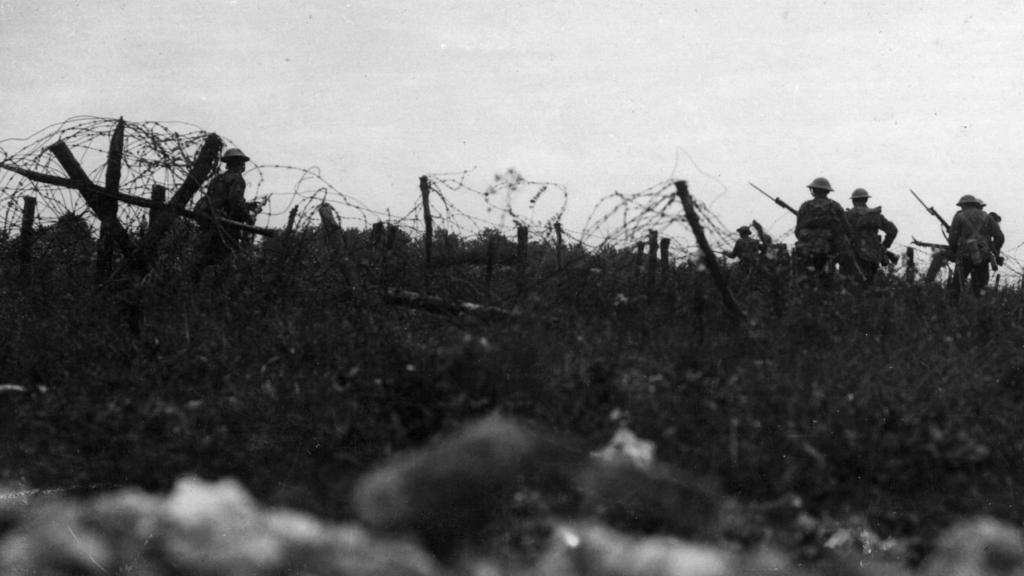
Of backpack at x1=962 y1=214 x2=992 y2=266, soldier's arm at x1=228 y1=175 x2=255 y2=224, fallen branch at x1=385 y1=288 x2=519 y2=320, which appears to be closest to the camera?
fallen branch at x1=385 y1=288 x2=519 y2=320

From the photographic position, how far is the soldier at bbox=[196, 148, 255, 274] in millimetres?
8031

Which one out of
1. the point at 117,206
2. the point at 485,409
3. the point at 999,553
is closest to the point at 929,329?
the point at 999,553

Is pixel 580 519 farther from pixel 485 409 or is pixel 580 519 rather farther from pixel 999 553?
pixel 999 553

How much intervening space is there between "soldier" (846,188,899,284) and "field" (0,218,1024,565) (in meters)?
4.93

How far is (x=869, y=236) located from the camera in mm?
12711

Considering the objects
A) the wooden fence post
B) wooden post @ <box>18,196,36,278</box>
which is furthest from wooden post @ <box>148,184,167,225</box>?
wooden post @ <box>18,196,36,278</box>

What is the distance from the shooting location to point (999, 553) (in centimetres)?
452

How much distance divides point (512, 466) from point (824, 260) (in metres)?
7.64

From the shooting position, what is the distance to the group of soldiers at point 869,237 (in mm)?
11398

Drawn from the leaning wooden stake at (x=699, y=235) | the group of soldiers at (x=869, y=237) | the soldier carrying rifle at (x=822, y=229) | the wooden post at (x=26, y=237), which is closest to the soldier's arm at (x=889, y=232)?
the group of soldiers at (x=869, y=237)

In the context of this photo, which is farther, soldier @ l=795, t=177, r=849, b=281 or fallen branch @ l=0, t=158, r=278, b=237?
soldier @ l=795, t=177, r=849, b=281

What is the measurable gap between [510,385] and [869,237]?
8.54m

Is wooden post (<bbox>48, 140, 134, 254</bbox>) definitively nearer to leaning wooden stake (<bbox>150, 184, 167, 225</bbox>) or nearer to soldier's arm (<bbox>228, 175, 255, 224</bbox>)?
leaning wooden stake (<bbox>150, 184, 167, 225</bbox>)

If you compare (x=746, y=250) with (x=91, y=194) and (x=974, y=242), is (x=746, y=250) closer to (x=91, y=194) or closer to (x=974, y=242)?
(x=91, y=194)
